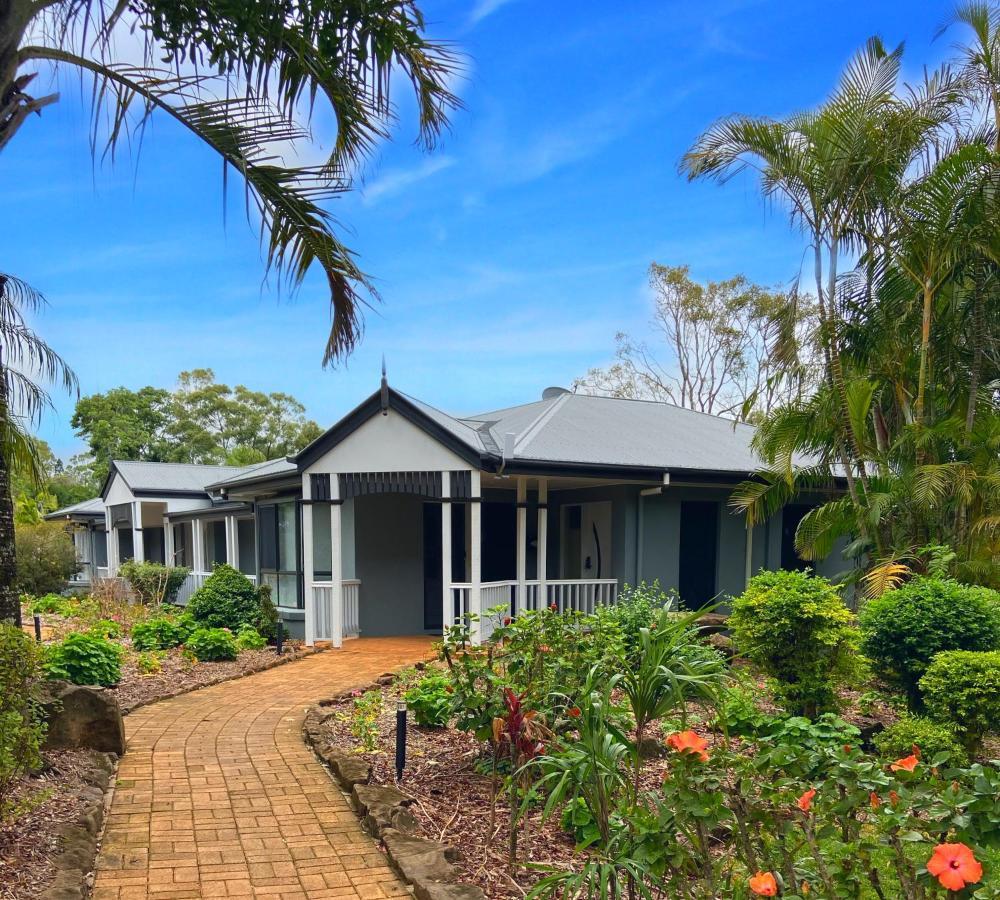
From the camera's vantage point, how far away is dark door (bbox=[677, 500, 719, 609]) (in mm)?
12711

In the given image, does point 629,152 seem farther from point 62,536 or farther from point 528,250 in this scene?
point 62,536

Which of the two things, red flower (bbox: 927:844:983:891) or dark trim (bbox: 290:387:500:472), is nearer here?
red flower (bbox: 927:844:983:891)

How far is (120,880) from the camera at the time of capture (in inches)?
145

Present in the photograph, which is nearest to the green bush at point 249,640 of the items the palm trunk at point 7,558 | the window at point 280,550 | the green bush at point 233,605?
the green bush at point 233,605

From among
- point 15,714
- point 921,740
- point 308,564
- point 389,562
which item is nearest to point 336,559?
point 308,564

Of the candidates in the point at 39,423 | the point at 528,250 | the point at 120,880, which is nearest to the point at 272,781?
the point at 120,880

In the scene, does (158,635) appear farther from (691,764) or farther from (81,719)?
(691,764)

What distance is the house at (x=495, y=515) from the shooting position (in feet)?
36.1

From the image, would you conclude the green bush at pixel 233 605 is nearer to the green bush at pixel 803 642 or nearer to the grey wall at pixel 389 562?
the grey wall at pixel 389 562

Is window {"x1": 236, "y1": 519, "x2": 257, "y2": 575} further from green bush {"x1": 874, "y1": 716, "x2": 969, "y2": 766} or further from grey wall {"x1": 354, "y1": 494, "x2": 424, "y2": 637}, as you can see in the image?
green bush {"x1": 874, "y1": 716, "x2": 969, "y2": 766}

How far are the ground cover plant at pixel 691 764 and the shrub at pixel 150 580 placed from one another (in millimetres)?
10886

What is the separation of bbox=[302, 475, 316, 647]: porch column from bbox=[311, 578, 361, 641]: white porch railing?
5cm

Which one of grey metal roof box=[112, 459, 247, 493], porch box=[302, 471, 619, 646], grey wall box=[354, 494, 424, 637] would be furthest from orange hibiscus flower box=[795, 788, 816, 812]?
grey metal roof box=[112, 459, 247, 493]

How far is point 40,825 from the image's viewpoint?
4.07 metres
